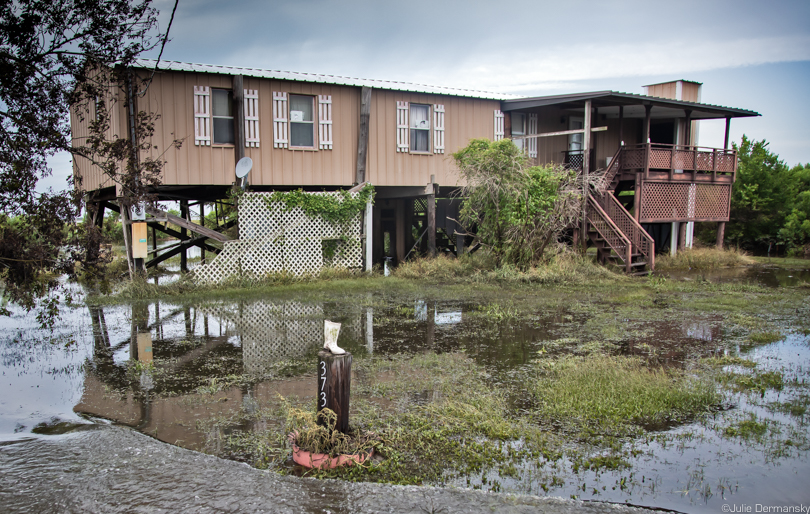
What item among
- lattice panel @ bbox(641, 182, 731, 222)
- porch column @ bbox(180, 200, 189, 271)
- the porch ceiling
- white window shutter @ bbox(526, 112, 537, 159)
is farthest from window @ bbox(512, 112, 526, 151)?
porch column @ bbox(180, 200, 189, 271)

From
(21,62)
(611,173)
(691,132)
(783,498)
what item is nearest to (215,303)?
(21,62)

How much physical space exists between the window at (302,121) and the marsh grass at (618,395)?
34.5ft

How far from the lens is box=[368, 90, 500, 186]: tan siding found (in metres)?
16.2

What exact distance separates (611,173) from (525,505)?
16043 mm

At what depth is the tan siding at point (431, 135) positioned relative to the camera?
16.2 m

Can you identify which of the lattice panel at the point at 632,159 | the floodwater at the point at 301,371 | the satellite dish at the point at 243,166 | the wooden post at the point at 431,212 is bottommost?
the floodwater at the point at 301,371

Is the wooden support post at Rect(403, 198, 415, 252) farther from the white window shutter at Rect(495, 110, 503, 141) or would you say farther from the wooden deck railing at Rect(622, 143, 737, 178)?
the wooden deck railing at Rect(622, 143, 737, 178)

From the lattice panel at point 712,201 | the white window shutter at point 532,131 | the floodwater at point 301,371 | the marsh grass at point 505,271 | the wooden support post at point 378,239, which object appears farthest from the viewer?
the wooden support post at point 378,239

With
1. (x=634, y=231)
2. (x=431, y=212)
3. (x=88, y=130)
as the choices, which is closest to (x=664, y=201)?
(x=634, y=231)

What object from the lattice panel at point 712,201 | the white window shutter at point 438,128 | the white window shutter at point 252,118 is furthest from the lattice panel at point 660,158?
the white window shutter at point 252,118

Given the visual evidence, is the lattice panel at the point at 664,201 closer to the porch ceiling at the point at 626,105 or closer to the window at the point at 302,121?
the porch ceiling at the point at 626,105

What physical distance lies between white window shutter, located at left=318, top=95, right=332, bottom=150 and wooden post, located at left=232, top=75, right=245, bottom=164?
2.10 m

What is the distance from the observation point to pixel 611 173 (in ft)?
59.6

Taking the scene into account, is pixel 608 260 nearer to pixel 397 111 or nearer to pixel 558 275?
pixel 558 275
